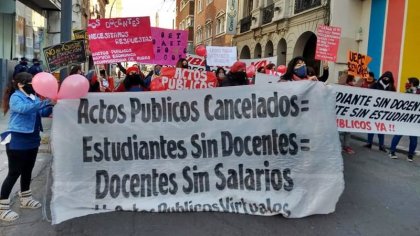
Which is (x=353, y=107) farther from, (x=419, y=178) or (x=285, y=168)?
(x=285, y=168)

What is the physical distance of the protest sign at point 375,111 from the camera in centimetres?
687

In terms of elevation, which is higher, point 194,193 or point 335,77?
point 335,77

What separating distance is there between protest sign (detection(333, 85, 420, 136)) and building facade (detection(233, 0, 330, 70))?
12181mm

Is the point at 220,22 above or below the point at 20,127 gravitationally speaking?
above

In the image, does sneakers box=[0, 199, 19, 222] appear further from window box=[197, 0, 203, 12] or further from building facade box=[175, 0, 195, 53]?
building facade box=[175, 0, 195, 53]

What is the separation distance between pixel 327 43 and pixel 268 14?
55.9 feet

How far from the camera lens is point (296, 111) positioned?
4902mm

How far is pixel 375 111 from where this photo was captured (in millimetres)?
7008

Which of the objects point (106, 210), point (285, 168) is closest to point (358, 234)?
point (285, 168)

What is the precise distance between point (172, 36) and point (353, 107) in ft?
18.5

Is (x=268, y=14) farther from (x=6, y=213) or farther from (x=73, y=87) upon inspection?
(x=6, y=213)

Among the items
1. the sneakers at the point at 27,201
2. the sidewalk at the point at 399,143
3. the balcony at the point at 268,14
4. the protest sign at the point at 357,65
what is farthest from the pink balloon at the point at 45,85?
the balcony at the point at 268,14

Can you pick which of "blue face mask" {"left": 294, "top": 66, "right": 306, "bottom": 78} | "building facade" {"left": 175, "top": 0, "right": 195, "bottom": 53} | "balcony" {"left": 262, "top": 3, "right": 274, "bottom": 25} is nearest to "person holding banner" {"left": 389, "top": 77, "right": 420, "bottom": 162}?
"blue face mask" {"left": 294, "top": 66, "right": 306, "bottom": 78}

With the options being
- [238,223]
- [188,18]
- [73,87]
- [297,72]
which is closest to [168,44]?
[297,72]
